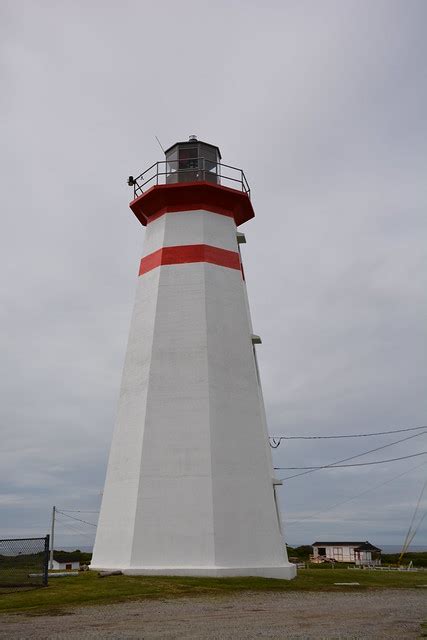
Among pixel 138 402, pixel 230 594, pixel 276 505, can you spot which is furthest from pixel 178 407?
pixel 230 594

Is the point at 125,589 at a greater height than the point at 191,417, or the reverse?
the point at 191,417

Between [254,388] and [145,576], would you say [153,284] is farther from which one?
[145,576]

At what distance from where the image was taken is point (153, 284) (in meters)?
21.5

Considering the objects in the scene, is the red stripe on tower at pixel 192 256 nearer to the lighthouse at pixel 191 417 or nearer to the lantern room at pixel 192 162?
the lighthouse at pixel 191 417

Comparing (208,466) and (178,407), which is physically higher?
(178,407)

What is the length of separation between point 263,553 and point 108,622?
8.44m

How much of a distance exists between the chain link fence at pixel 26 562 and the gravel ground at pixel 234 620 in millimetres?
4097

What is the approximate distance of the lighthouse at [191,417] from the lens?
1788 centimetres

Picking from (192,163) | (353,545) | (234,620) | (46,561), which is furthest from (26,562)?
(353,545)

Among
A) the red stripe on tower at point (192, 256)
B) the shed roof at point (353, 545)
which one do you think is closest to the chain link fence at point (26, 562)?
the red stripe on tower at point (192, 256)

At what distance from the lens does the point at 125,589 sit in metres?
14.8

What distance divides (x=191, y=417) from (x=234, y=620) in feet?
28.1

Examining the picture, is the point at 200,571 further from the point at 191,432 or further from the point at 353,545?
the point at 353,545

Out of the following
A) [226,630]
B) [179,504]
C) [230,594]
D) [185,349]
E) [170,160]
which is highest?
[170,160]
